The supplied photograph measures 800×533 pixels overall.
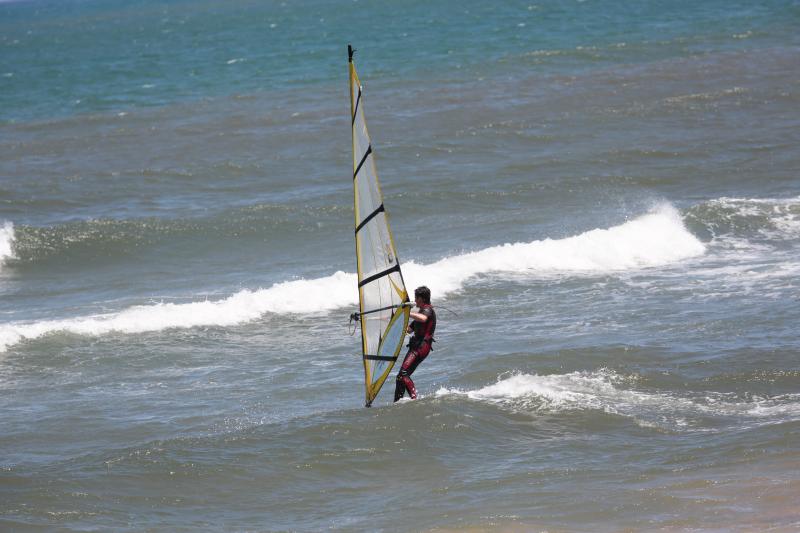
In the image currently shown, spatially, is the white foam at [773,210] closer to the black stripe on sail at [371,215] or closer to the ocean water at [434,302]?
the ocean water at [434,302]

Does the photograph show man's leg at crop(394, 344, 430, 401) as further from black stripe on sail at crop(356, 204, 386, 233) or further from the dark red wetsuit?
black stripe on sail at crop(356, 204, 386, 233)

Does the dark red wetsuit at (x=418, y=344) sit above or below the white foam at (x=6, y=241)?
below

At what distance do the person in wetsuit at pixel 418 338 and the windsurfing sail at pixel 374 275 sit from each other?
0.29 meters

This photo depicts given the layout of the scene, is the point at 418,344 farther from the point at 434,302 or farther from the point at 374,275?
the point at 434,302

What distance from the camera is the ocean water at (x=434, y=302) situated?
28.9ft

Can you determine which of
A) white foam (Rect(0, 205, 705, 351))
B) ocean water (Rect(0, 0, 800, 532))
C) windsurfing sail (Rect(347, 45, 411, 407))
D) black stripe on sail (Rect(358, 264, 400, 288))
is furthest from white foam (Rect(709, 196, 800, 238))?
black stripe on sail (Rect(358, 264, 400, 288))

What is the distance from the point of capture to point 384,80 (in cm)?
3569

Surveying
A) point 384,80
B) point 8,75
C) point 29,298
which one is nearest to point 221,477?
point 29,298

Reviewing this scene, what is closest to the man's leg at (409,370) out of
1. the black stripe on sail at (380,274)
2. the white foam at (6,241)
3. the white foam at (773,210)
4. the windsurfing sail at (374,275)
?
the windsurfing sail at (374,275)

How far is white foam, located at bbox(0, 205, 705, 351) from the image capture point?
14516 millimetres

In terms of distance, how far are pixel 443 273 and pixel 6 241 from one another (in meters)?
8.70

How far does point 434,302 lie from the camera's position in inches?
591

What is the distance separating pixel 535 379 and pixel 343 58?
3409cm

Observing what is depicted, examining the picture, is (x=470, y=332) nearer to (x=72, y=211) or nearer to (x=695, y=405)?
(x=695, y=405)
